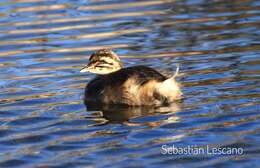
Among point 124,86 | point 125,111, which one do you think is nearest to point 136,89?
point 124,86

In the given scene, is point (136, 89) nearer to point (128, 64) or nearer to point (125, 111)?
point (125, 111)

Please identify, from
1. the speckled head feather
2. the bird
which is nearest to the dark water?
the bird

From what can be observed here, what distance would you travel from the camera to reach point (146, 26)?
16703mm

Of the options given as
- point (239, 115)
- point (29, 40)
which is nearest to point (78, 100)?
point (239, 115)

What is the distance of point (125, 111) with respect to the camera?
10.8 meters

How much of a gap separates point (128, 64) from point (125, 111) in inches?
114

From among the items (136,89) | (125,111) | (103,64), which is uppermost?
(103,64)

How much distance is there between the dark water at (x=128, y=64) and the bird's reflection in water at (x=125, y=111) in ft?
0.06

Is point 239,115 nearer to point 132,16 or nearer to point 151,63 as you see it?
point 151,63

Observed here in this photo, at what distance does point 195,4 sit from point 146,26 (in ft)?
7.22

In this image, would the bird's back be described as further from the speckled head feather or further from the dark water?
the speckled head feather

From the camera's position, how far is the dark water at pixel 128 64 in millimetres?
8805

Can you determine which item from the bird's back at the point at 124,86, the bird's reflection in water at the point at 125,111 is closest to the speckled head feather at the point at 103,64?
the bird's back at the point at 124,86

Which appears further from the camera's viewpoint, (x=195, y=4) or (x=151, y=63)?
(x=195, y=4)
